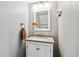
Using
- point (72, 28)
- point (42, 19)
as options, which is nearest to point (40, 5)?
point (42, 19)

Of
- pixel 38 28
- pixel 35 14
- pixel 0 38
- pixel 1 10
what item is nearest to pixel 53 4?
pixel 35 14

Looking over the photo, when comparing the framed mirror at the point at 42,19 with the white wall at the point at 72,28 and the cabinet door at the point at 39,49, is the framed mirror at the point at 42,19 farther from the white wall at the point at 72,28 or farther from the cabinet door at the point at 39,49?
the white wall at the point at 72,28

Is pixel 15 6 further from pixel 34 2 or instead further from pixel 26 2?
pixel 34 2

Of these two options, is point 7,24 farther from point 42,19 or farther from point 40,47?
point 42,19

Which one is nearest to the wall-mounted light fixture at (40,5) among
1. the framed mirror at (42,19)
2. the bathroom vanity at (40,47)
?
the framed mirror at (42,19)

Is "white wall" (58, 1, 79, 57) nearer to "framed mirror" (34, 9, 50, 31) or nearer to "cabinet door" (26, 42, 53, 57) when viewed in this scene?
"cabinet door" (26, 42, 53, 57)

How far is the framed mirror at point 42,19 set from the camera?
204 centimetres

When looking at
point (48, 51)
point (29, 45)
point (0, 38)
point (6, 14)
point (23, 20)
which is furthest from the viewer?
point (23, 20)

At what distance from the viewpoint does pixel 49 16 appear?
2020mm

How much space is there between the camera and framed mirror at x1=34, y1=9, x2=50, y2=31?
2041mm

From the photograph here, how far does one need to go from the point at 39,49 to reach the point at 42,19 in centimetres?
71

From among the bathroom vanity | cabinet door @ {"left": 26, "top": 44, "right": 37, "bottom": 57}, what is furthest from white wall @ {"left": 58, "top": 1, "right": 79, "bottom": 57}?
cabinet door @ {"left": 26, "top": 44, "right": 37, "bottom": 57}

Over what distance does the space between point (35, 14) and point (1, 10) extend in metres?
1.01

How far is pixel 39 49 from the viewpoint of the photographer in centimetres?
163
